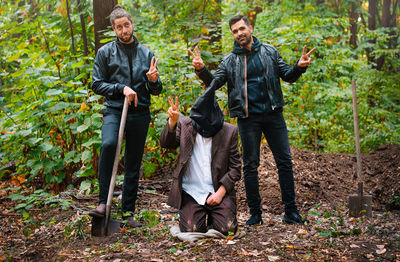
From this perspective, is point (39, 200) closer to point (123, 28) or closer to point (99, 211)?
point (99, 211)

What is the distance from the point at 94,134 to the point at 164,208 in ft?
4.49

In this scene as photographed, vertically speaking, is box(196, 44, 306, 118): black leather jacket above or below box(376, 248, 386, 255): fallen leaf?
above

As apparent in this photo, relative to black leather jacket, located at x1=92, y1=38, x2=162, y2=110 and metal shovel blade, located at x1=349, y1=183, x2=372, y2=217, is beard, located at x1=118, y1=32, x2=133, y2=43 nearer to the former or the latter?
black leather jacket, located at x1=92, y1=38, x2=162, y2=110

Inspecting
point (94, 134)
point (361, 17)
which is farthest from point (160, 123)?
point (361, 17)

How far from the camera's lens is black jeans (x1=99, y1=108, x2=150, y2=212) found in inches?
147

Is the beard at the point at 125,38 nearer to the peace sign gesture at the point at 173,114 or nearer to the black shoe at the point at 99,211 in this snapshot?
the peace sign gesture at the point at 173,114

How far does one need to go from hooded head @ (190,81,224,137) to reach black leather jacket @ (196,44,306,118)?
0.46 m

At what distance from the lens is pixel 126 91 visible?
12.1 feet

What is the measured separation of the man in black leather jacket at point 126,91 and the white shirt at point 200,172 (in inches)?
26.8

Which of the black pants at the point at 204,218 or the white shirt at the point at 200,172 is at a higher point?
the white shirt at the point at 200,172

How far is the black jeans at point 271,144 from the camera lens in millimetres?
4113

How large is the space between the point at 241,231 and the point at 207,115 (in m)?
1.25

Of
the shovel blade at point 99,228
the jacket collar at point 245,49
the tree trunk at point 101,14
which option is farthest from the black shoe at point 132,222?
the tree trunk at point 101,14

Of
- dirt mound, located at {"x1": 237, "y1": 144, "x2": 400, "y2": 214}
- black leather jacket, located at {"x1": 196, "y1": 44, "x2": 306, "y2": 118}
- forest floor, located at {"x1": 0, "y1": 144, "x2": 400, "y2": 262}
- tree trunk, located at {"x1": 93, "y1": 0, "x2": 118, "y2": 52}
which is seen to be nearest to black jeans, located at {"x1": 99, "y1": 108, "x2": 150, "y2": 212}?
forest floor, located at {"x1": 0, "y1": 144, "x2": 400, "y2": 262}
